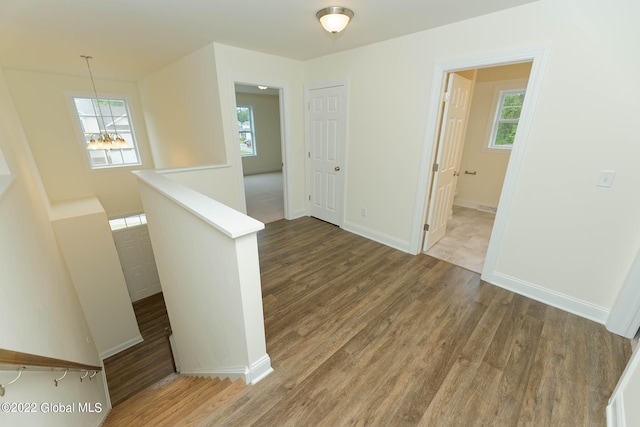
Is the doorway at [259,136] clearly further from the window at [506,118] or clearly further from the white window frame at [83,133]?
the window at [506,118]

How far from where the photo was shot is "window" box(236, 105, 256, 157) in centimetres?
836

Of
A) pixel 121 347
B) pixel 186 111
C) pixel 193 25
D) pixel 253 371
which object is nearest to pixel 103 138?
pixel 186 111

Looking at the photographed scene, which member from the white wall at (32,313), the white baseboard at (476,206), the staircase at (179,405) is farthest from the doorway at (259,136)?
the staircase at (179,405)

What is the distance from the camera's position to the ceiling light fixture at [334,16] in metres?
2.02

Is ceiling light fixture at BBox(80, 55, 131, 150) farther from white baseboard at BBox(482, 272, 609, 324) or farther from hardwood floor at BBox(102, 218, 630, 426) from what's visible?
white baseboard at BBox(482, 272, 609, 324)

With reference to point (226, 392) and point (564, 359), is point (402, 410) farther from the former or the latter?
point (564, 359)

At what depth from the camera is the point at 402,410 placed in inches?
55.1

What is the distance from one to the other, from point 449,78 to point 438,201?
1348 millimetres

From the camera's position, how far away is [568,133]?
193 cm

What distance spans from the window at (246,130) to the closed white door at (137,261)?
4.43m

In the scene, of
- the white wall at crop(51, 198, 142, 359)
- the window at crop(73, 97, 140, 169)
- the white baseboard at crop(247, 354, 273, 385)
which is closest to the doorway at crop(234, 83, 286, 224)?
the window at crop(73, 97, 140, 169)

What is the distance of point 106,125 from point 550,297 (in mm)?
7616

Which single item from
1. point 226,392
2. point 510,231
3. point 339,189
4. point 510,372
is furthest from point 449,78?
point 226,392

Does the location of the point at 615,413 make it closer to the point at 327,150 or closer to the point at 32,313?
the point at 32,313
